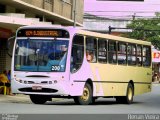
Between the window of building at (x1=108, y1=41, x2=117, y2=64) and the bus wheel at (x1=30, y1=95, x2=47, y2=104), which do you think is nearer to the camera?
the bus wheel at (x1=30, y1=95, x2=47, y2=104)

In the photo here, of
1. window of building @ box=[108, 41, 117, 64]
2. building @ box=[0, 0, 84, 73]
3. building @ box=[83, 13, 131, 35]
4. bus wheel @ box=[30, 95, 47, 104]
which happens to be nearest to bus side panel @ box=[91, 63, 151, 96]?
window of building @ box=[108, 41, 117, 64]

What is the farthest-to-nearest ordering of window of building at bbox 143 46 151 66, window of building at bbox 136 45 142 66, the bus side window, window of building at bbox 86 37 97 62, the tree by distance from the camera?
the tree < window of building at bbox 143 46 151 66 < window of building at bbox 136 45 142 66 < the bus side window < window of building at bbox 86 37 97 62

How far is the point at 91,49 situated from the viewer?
80.3 feet

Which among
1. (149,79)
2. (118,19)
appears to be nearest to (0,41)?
(149,79)

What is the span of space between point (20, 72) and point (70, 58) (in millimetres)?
2136

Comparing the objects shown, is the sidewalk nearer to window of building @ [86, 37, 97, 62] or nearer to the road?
the road

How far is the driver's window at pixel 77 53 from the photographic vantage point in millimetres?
23156

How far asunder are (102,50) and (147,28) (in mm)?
54471

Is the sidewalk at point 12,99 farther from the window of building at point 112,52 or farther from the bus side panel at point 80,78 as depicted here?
the bus side panel at point 80,78

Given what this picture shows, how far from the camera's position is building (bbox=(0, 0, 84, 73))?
110 feet

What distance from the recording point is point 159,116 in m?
16.6

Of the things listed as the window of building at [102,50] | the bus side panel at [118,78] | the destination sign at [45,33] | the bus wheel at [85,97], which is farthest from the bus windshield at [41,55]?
the window of building at [102,50]

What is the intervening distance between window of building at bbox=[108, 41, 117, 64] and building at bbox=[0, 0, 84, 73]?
7867 mm

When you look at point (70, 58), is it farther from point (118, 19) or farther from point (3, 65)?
point (118, 19)
